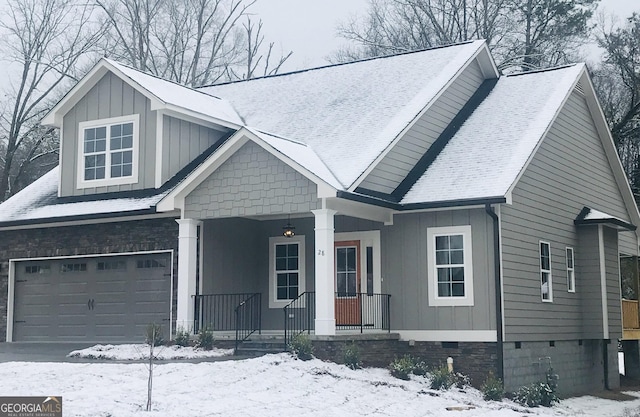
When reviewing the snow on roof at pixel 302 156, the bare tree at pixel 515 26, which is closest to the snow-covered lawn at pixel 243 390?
the snow on roof at pixel 302 156

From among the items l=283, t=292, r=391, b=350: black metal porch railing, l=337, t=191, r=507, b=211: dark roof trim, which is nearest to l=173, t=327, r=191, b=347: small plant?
l=283, t=292, r=391, b=350: black metal porch railing

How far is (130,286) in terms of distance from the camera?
19750 mm

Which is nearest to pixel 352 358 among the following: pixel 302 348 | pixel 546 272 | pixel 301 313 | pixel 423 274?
pixel 302 348

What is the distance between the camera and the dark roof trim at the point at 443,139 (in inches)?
719

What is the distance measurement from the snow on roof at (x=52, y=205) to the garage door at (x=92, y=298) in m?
1.19

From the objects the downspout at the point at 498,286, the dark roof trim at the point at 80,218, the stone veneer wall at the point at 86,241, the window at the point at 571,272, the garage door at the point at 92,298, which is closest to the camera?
the downspout at the point at 498,286

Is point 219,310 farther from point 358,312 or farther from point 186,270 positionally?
point 358,312

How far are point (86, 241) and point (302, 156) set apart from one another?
6275 millimetres

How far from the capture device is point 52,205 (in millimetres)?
20938

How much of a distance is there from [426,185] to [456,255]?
Answer: 164cm

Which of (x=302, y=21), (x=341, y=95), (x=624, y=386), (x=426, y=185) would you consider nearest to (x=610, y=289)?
(x=624, y=386)

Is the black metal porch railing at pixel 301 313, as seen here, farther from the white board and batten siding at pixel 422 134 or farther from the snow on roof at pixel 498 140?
the snow on roof at pixel 498 140

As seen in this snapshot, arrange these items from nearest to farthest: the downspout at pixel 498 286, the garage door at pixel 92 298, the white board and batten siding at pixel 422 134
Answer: the downspout at pixel 498 286
the white board and batten siding at pixel 422 134
the garage door at pixel 92 298

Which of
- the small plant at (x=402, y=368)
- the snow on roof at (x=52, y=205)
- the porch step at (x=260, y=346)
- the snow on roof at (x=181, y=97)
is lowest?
the small plant at (x=402, y=368)
